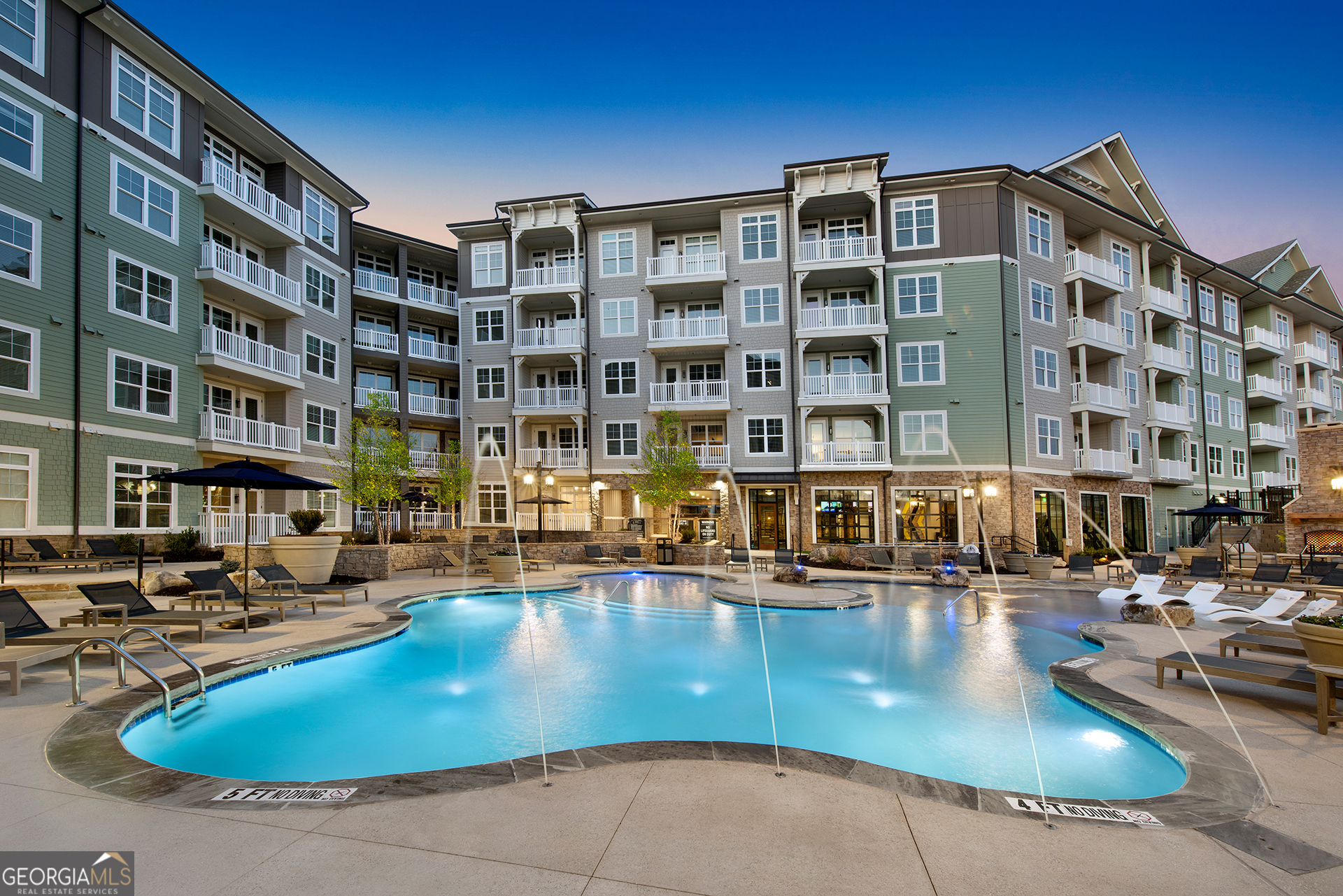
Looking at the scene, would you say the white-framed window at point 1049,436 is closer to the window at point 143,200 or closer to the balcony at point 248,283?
the balcony at point 248,283

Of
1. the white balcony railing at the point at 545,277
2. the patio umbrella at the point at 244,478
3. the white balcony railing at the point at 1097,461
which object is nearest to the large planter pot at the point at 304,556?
the patio umbrella at the point at 244,478

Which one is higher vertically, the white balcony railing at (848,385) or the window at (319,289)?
the window at (319,289)

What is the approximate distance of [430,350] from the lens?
30703 mm

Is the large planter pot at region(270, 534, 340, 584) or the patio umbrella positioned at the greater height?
the patio umbrella

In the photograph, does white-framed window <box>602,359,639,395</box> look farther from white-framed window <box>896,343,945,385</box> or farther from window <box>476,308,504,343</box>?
white-framed window <box>896,343,945,385</box>

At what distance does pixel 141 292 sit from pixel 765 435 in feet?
70.6

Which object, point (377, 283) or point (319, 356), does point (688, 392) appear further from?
point (377, 283)

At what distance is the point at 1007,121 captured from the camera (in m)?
34.5

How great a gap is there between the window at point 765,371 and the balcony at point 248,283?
59.0 ft

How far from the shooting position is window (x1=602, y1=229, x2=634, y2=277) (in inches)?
1120

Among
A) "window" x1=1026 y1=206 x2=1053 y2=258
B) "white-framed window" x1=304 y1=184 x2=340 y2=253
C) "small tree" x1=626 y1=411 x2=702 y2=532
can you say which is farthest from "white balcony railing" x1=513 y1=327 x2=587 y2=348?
"window" x1=1026 y1=206 x2=1053 y2=258

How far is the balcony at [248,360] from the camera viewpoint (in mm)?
20109

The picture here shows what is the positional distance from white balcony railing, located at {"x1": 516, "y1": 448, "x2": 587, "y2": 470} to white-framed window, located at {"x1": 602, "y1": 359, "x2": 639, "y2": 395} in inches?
119

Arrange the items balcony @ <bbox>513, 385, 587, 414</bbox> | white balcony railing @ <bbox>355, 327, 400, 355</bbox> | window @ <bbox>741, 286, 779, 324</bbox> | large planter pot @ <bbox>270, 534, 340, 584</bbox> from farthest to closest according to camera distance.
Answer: white balcony railing @ <bbox>355, 327, 400, 355</bbox> → balcony @ <bbox>513, 385, 587, 414</bbox> → window @ <bbox>741, 286, 779, 324</bbox> → large planter pot @ <bbox>270, 534, 340, 584</bbox>
